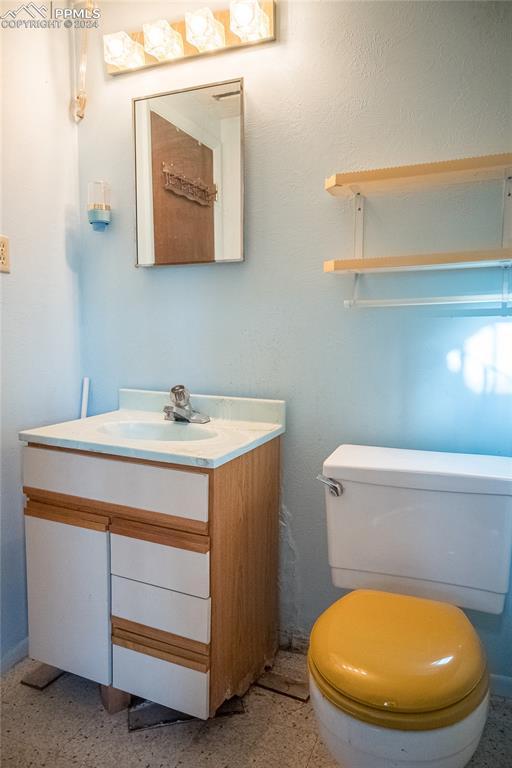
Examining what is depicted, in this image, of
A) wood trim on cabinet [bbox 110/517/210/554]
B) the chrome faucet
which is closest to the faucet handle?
the chrome faucet

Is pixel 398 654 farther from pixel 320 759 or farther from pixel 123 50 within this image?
pixel 123 50

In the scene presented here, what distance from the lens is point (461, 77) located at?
4.30ft

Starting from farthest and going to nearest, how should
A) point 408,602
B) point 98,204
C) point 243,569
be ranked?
point 98,204 < point 243,569 < point 408,602

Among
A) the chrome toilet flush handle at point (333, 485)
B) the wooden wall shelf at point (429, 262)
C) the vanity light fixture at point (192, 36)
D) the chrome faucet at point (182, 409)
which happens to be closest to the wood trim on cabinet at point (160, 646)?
the chrome toilet flush handle at point (333, 485)

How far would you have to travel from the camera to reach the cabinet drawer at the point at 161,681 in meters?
1.22

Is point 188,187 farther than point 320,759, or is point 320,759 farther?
point 188,187

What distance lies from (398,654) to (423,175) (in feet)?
3.66

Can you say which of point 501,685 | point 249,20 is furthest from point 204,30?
point 501,685

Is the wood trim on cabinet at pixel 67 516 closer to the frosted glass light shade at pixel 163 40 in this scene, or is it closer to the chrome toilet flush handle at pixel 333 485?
the chrome toilet flush handle at pixel 333 485

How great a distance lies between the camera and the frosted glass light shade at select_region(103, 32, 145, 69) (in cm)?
163

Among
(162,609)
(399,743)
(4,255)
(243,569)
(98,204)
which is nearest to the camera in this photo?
(399,743)

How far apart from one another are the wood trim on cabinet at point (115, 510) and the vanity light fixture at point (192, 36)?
1423 millimetres

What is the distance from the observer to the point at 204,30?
1.51 m

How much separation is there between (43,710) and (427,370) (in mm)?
1476
